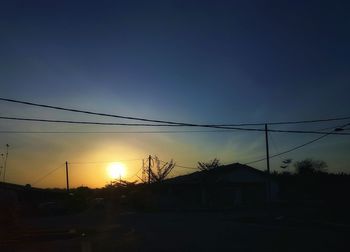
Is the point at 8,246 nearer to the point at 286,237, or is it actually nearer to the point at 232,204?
the point at 286,237

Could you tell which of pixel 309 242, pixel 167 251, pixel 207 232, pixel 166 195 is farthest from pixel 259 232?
pixel 166 195

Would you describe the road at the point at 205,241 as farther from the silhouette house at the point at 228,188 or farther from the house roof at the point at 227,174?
the silhouette house at the point at 228,188

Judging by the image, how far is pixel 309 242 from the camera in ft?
63.8

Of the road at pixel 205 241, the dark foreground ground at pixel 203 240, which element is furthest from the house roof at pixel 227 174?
the road at pixel 205 241

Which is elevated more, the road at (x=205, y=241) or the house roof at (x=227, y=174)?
the house roof at (x=227, y=174)

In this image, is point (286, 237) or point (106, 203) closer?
point (286, 237)

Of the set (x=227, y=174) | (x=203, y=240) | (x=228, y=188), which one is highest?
(x=227, y=174)

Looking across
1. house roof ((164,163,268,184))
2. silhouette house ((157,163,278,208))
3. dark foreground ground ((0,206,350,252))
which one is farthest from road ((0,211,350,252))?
silhouette house ((157,163,278,208))

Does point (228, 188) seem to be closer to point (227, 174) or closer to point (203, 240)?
point (227, 174)

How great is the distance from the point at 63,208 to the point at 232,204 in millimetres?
19501

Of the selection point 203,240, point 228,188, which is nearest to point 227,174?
point 228,188

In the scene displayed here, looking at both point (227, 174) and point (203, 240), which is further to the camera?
point (227, 174)

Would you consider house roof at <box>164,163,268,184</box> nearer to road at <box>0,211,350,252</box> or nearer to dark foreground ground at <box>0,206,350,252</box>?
dark foreground ground at <box>0,206,350,252</box>

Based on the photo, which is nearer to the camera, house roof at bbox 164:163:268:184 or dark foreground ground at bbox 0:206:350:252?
dark foreground ground at bbox 0:206:350:252
